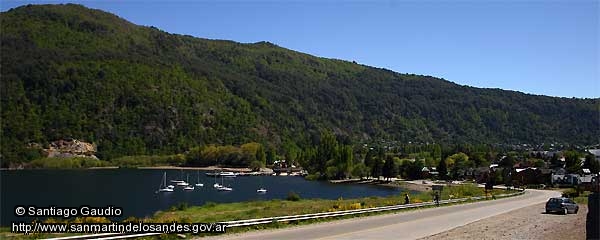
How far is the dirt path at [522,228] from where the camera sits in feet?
90.5

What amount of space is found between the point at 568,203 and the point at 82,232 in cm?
3293

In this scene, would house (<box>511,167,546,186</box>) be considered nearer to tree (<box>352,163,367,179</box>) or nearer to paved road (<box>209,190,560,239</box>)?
tree (<box>352,163,367,179</box>)

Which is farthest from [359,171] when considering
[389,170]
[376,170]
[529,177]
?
[529,177]

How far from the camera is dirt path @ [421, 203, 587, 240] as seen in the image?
27577mm

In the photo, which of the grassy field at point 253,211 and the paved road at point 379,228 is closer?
the paved road at point 379,228

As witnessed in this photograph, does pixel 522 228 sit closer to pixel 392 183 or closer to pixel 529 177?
pixel 529 177

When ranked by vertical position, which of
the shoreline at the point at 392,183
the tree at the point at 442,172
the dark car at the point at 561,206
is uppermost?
the dark car at the point at 561,206

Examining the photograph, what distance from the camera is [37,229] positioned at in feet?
Result: 85.1

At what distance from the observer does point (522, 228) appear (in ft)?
104

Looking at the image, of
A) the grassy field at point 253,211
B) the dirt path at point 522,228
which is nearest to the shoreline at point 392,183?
the grassy field at point 253,211

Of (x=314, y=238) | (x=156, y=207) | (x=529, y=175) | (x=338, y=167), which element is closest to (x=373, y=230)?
(x=314, y=238)

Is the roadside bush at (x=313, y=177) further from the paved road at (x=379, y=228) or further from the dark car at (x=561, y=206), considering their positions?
the paved road at (x=379, y=228)

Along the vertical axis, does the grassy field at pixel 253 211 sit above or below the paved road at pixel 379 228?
below

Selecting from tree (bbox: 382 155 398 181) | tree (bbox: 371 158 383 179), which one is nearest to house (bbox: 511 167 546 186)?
tree (bbox: 382 155 398 181)
